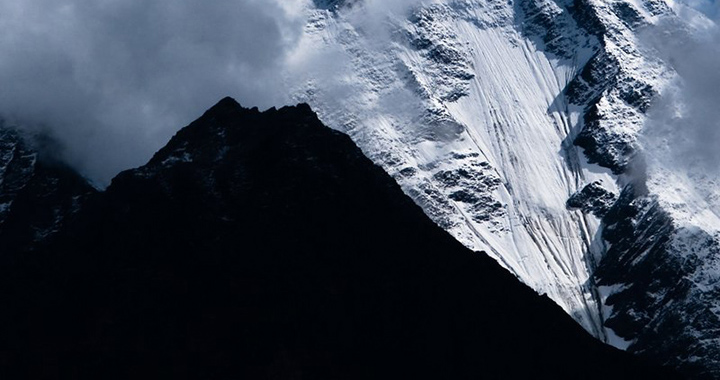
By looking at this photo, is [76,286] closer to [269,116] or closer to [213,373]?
[213,373]

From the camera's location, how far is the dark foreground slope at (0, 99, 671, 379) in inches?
5600

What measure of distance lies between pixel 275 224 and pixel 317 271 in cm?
858

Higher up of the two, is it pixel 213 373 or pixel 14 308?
pixel 213 373

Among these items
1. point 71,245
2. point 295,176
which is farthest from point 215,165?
point 71,245

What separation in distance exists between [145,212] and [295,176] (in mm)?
20327

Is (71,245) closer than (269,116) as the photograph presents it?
Yes

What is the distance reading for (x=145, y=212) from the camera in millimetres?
161375

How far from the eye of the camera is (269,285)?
504ft

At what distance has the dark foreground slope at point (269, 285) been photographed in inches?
5600

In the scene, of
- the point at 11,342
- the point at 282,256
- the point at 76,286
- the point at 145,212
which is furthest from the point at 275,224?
the point at 11,342

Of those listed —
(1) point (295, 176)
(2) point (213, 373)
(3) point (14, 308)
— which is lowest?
(3) point (14, 308)

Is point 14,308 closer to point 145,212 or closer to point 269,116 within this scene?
point 145,212

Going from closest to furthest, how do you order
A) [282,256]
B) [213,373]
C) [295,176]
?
[213,373] < [282,256] < [295,176]

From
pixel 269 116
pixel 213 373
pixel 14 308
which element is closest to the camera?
pixel 213 373
